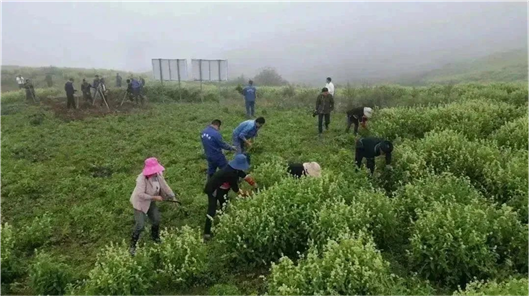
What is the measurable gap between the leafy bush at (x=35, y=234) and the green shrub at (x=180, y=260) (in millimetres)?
3346

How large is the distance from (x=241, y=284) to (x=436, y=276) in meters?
A: 3.33

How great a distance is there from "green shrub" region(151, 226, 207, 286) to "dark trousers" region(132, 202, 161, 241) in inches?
29.0

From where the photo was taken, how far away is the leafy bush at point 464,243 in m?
7.14

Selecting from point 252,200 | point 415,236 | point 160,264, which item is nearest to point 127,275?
point 160,264

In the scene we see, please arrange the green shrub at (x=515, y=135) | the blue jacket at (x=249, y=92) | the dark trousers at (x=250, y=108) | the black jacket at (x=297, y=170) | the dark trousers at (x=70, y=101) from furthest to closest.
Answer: the dark trousers at (x=70, y=101) → the dark trousers at (x=250, y=108) → the blue jacket at (x=249, y=92) → the green shrub at (x=515, y=135) → the black jacket at (x=297, y=170)

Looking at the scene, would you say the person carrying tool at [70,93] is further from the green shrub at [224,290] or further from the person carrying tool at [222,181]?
the green shrub at [224,290]

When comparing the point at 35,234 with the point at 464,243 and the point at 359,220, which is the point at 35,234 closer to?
the point at 359,220

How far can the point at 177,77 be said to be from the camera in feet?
93.4

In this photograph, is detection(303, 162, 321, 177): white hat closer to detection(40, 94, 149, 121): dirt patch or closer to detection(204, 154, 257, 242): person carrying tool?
detection(204, 154, 257, 242): person carrying tool

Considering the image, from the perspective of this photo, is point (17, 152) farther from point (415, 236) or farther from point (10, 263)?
point (415, 236)

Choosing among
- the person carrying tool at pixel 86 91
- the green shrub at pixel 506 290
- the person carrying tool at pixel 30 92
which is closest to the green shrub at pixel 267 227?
the green shrub at pixel 506 290

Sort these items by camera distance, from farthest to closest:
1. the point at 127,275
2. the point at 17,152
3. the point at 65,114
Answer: the point at 65,114 < the point at 17,152 < the point at 127,275

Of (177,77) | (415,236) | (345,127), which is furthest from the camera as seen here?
(177,77)

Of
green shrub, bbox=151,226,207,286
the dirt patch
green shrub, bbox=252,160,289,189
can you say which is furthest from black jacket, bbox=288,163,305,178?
the dirt patch
